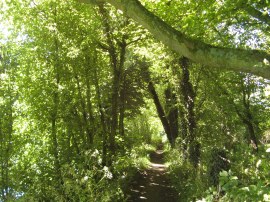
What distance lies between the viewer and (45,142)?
977 centimetres

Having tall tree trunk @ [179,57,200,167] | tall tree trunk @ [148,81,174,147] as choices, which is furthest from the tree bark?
tall tree trunk @ [148,81,174,147]

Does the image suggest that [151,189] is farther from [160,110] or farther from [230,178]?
[230,178]

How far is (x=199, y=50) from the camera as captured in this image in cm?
554

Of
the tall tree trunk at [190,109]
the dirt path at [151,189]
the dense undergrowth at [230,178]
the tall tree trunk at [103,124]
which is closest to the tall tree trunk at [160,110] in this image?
the dirt path at [151,189]

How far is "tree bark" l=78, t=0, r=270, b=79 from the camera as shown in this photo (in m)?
5.20

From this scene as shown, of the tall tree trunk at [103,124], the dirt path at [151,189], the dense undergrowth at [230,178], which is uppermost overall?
the tall tree trunk at [103,124]

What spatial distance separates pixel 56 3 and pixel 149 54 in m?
5.37

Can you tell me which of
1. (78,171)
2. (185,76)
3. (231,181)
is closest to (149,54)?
(185,76)

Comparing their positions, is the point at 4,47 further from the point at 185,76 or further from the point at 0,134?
the point at 185,76

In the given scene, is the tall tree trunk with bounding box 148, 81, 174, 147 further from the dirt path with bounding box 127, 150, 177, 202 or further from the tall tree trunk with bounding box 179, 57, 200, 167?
the tall tree trunk with bounding box 179, 57, 200, 167

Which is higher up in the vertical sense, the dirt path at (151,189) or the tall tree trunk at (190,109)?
the tall tree trunk at (190,109)

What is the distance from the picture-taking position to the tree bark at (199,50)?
5.20 m

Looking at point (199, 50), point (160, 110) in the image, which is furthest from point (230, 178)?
point (160, 110)

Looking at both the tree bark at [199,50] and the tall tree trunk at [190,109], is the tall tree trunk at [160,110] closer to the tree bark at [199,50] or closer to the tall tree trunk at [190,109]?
the tall tree trunk at [190,109]
